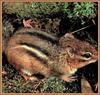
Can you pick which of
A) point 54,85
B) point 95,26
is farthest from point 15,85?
point 95,26

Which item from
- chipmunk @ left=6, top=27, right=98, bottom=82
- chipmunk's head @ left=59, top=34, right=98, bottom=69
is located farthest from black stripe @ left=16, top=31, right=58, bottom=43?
chipmunk's head @ left=59, top=34, right=98, bottom=69

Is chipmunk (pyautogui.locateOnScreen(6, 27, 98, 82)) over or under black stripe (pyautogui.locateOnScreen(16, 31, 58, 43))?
under

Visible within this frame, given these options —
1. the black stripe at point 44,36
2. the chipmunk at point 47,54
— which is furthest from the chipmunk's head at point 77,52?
the black stripe at point 44,36

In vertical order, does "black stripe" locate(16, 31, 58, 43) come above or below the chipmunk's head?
above

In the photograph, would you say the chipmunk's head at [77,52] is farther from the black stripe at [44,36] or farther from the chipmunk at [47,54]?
the black stripe at [44,36]

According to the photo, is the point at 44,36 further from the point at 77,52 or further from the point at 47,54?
the point at 77,52

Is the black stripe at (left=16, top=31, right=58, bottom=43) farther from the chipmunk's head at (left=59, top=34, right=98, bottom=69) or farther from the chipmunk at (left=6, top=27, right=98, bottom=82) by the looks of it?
the chipmunk's head at (left=59, top=34, right=98, bottom=69)

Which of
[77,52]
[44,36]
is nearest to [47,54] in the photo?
[44,36]
